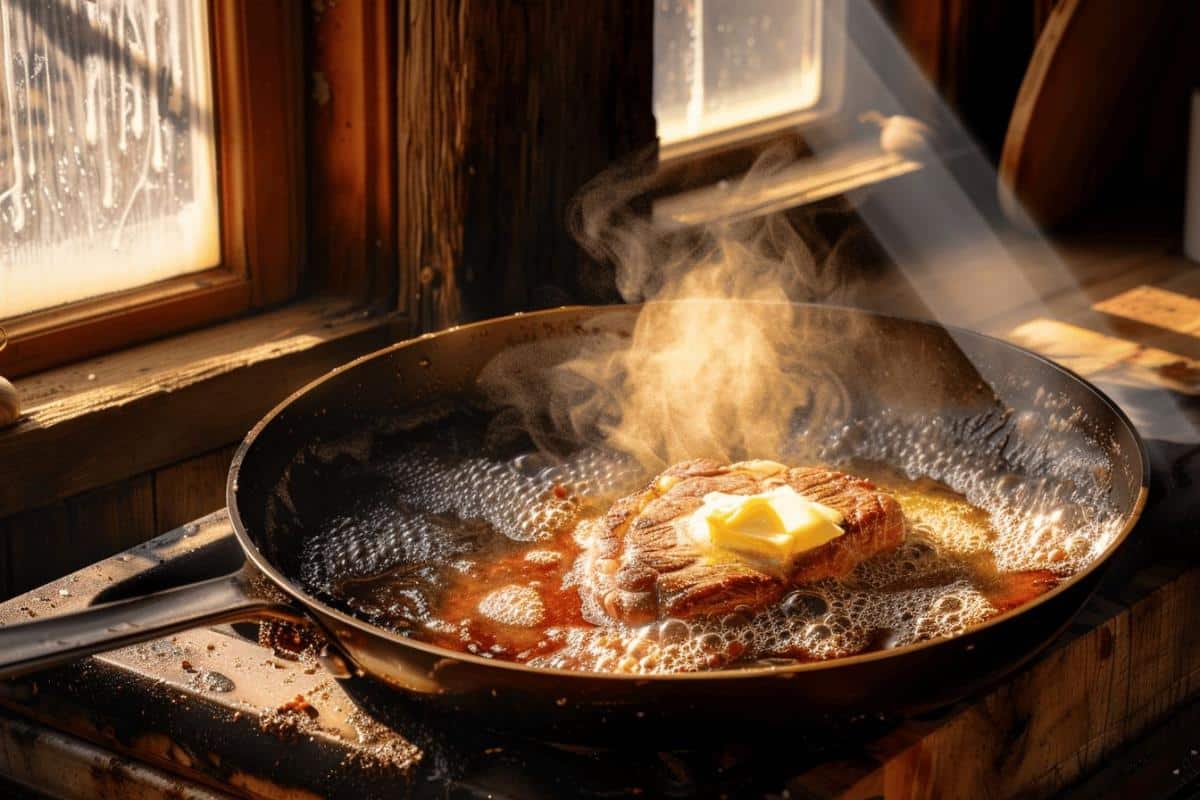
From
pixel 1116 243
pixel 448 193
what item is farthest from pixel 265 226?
pixel 1116 243

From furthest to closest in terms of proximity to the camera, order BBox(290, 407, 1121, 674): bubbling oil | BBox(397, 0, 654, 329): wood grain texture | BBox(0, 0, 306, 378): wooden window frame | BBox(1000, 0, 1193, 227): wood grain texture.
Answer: BBox(1000, 0, 1193, 227): wood grain texture
BBox(397, 0, 654, 329): wood grain texture
BBox(0, 0, 306, 378): wooden window frame
BBox(290, 407, 1121, 674): bubbling oil

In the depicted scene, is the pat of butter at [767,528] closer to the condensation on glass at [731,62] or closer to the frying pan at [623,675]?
the frying pan at [623,675]

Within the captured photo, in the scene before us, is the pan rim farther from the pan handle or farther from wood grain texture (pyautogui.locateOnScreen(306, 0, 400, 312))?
wood grain texture (pyautogui.locateOnScreen(306, 0, 400, 312))

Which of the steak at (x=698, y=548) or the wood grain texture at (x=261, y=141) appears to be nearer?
the steak at (x=698, y=548)

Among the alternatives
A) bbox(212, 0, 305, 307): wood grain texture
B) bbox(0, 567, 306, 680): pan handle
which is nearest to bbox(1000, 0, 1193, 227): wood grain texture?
bbox(212, 0, 305, 307): wood grain texture

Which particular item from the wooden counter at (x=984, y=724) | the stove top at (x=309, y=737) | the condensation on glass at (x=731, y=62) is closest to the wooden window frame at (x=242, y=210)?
the wooden counter at (x=984, y=724)
